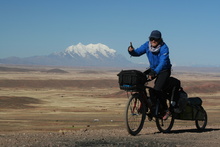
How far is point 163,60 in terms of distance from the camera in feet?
32.2

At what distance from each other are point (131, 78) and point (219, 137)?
8.84ft

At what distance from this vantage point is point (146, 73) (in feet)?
33.2

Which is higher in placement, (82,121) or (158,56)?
(158,56)

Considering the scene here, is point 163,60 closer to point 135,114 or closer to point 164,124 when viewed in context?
point 135,114

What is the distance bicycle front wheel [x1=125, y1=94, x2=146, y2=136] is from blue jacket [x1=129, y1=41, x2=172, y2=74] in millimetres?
819

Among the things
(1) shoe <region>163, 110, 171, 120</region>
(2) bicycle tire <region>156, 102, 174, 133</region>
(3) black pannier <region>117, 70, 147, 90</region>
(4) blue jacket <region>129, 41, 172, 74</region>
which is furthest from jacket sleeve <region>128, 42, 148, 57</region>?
(2) bicycle tire <region>156, 102, 174, 133</region>

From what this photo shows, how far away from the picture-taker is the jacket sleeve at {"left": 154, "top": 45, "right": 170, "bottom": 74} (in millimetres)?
9797

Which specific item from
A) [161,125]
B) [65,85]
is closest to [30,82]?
[65,85]

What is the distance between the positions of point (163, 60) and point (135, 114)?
4.53 ft

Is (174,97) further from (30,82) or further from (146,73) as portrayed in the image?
(30,82)

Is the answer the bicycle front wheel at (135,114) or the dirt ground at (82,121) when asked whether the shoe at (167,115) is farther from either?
the bicycle front wheel at (135,114)

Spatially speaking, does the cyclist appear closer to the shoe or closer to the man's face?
the man's face

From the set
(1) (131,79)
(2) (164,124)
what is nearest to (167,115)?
(2) (164,124)

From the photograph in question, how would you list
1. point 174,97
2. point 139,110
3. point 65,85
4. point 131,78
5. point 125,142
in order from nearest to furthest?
point 125,142 < point 131,78 < point 139,110 < point 174,97 < point 65,85
